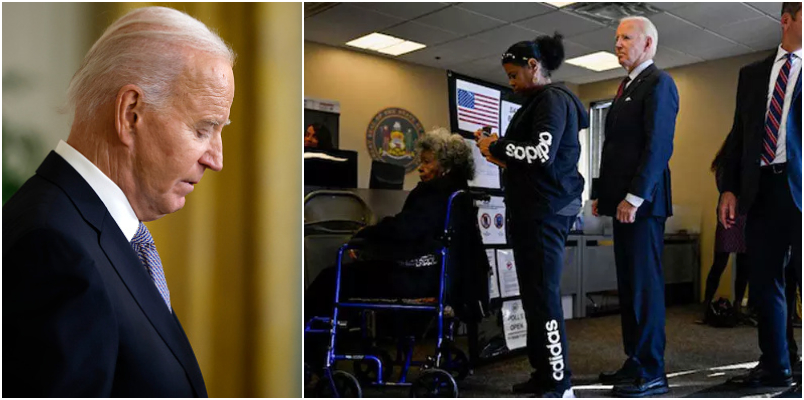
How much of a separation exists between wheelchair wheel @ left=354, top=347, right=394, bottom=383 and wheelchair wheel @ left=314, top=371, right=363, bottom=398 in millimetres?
41

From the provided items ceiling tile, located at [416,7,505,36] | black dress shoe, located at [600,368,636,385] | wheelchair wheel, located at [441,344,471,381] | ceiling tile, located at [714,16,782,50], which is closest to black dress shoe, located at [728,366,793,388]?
black dress shoe, located at [600,368,636,385]

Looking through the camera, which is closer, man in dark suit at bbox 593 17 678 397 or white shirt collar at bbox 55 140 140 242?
white shirt collar at bbox 55 140 140 242

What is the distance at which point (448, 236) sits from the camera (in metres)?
2.41

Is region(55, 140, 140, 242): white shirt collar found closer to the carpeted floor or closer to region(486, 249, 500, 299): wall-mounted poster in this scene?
the carpeted floor

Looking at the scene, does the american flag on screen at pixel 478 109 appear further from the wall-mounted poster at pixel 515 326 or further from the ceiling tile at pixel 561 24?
the wall-mounted poster at pixel 515 326

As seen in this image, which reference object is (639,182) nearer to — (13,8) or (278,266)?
(278,266)

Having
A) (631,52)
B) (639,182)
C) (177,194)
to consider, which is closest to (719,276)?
(639,182)

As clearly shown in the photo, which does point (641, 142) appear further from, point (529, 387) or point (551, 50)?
point (529, 387)

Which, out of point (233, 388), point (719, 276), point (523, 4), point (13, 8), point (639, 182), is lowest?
point (233, 388)

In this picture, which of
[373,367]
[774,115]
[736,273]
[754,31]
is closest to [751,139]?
[774,115]

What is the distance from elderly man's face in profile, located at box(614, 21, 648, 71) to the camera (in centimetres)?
231

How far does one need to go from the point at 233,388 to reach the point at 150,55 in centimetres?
121

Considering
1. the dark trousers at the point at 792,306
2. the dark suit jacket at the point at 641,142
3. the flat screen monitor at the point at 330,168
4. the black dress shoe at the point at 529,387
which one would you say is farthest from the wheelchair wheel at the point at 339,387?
the dark trousers at the point at 792,306

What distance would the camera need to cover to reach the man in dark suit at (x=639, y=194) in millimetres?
2303
